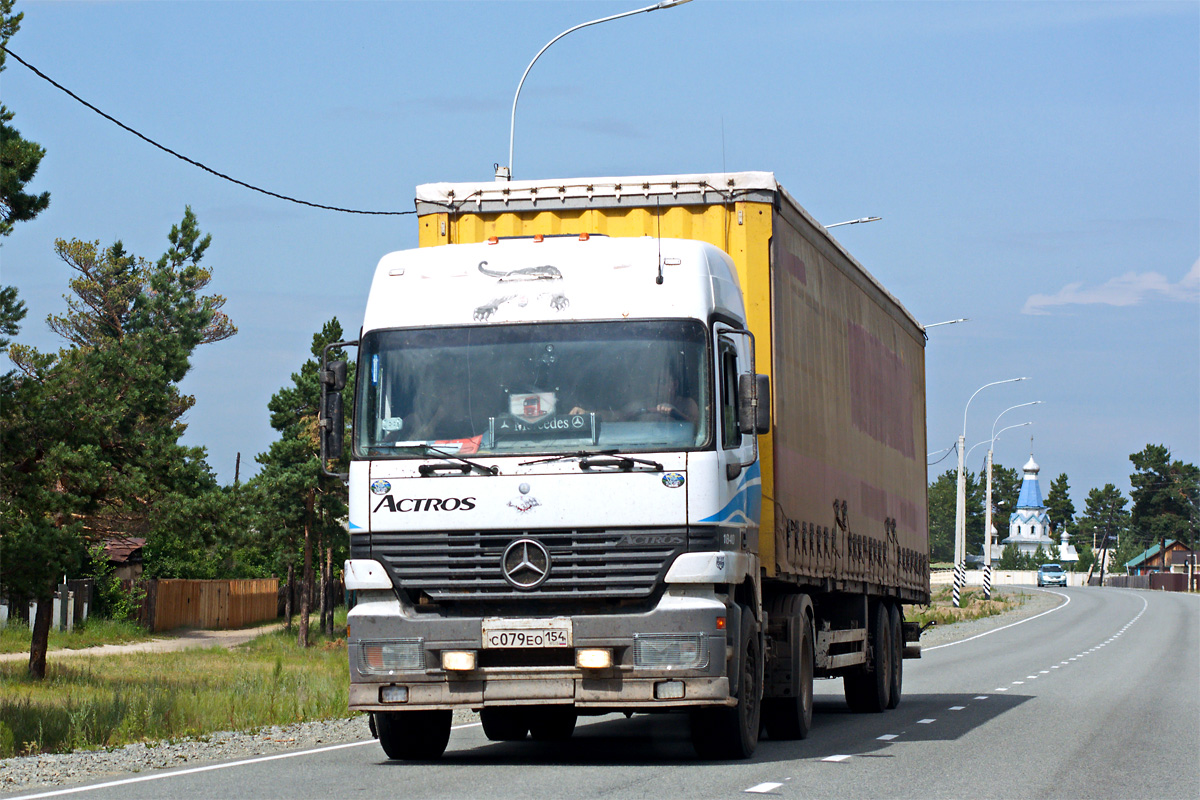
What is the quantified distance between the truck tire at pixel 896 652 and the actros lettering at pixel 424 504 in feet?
29.9

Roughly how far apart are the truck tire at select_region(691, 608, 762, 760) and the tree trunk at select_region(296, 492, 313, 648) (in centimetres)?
4268

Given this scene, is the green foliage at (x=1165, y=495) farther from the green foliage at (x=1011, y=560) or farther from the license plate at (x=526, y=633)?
the license plate at (x=526, y=633)

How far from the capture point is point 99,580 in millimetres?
53281

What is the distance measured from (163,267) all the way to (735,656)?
5864 cm

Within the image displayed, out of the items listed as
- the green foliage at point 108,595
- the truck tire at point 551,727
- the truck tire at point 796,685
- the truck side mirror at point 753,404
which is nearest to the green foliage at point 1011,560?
the green foliage at point 108,595

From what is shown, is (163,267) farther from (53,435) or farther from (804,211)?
(804,211)

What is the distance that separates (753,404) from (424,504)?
2.32 meters

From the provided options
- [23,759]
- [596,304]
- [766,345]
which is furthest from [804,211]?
[23,759]

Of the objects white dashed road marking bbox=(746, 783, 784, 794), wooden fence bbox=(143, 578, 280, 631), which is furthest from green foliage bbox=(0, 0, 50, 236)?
wooden fence bbox=(143, 578, 280, 631)

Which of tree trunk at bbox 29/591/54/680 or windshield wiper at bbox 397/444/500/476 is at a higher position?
windshield wiper at bbox 397/444/500/476

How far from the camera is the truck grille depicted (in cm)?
1034

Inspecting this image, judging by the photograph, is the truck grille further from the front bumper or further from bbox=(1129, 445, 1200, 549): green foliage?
bbox=(1129, 445, 1200, 549): green foliage

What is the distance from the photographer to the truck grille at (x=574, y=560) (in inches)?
407

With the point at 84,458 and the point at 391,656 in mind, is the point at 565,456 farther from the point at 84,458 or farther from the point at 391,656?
the point at 84,458
